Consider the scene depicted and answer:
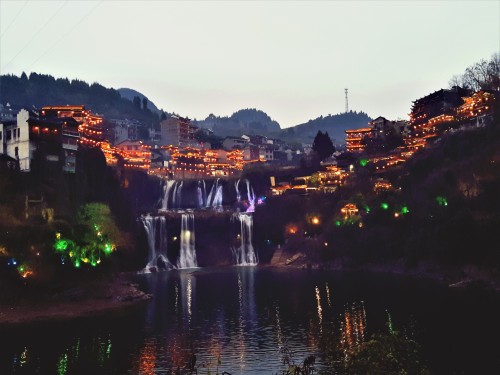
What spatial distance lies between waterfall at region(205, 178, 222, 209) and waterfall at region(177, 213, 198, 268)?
19242mm

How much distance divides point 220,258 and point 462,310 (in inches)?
2624

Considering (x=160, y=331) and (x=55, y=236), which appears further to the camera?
(x=55, y=236)

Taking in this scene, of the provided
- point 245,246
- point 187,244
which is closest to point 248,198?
point 245,246

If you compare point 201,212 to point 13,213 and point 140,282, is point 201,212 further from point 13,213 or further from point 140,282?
point 13,213

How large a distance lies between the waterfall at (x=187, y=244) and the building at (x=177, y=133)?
6861cm

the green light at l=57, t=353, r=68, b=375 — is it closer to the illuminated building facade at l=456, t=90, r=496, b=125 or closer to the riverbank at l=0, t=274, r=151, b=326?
the riverbank at l=0, t=274, r=151, b=326

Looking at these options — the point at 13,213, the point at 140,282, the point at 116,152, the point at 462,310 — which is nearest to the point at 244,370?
the point at 462,310

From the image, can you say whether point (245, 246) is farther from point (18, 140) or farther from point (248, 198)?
point (18, 140)

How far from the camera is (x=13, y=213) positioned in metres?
62.8

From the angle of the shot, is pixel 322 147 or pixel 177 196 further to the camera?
pixel 322 147

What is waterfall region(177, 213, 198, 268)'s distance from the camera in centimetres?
11094

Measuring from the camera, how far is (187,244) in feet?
370

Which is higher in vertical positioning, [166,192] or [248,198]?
[166,192]

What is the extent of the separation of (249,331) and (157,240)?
205 ft
